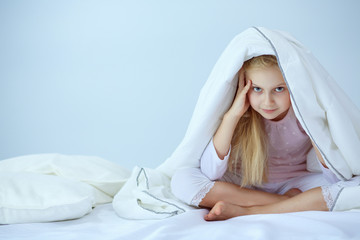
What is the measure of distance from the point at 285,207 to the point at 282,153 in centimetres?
34

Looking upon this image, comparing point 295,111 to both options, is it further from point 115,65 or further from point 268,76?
point 115,65

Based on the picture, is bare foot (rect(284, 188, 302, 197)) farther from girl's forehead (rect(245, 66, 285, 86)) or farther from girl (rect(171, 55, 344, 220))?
girl's forehead (rect(245, 66, 285, 86))

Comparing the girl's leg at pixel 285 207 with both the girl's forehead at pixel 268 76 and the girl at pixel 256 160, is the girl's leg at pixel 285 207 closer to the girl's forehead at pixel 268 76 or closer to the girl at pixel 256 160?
the girl at pixel 256 160

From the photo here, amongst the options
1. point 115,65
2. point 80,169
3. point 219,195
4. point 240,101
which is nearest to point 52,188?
point 80,169

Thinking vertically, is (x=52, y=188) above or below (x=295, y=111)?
below

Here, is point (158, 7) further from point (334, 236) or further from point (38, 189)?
point (334, 236)

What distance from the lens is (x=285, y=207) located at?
1273 millimetres

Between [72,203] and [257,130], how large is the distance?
677mm

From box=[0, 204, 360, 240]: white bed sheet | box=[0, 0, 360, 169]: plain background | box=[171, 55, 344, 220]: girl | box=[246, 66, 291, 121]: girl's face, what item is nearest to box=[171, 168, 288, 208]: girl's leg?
box=[171, 55, 344, 220]: girl

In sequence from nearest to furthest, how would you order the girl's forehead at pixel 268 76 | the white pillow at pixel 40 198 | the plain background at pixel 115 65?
Answer: the white pillow at pixel 40 198, the girl's forehead at pixel 268 76, the plain background at pixel 115 65

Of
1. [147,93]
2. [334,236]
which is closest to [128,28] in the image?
[147,93]

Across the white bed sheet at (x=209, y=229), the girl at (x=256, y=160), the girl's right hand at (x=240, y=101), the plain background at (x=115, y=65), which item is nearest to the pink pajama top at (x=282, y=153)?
the girl at (x=256, y=160)

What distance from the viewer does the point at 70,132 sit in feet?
9.82

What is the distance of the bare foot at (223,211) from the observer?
124 centimetres
